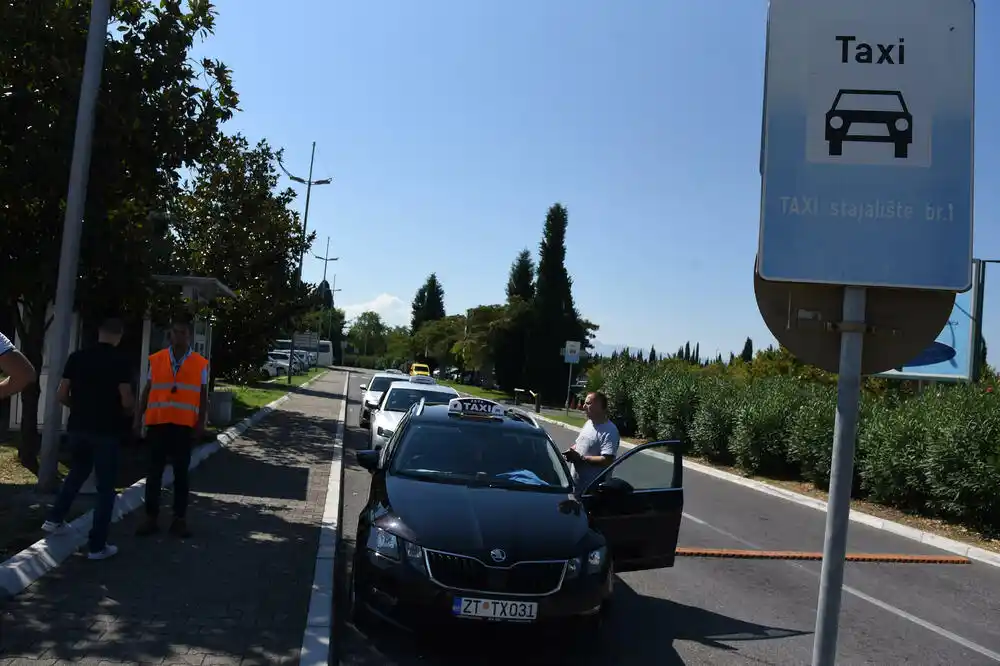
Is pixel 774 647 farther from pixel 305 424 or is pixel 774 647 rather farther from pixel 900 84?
pixel 305 424

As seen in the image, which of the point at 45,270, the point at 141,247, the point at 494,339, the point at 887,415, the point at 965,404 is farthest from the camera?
the point at 494,339

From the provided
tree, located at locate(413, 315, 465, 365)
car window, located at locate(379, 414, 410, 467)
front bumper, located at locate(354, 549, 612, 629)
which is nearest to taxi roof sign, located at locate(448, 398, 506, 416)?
car window, located at locate(379, 414, 410, 467)

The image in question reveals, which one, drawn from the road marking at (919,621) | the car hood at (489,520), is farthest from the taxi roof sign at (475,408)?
the road marking at (919,621)

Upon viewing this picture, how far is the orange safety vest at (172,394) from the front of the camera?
7.71 m

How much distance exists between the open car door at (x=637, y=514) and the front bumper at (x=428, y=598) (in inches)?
38.5

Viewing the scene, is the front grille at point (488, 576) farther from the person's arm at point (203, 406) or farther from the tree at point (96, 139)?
the tree at point (96, 139)

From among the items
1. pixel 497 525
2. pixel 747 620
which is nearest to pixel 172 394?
pixel 497 525

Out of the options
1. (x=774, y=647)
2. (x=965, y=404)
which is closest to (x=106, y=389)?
(x=774, y=647)

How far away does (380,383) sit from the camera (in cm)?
2242

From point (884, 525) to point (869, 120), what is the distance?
38.6 feet

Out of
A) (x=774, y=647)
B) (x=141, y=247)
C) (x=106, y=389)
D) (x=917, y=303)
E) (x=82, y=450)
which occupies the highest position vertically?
(x=141, y=247)

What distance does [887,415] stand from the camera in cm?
1534

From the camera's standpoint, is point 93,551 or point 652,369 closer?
point 93,551

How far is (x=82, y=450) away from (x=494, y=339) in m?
50.3
